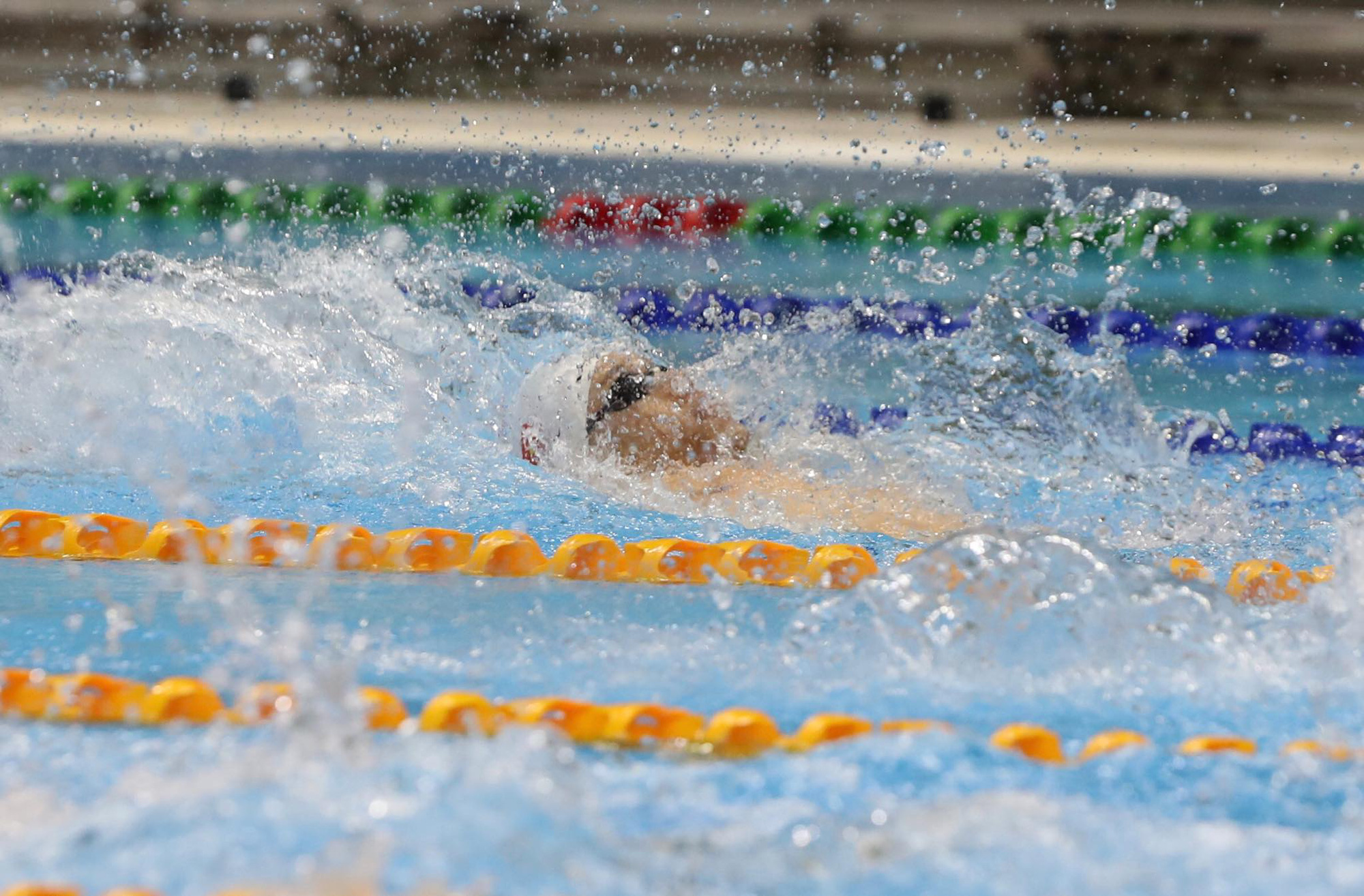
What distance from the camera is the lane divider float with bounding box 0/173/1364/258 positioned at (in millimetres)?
5375

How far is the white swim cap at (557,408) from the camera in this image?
8.71 ft

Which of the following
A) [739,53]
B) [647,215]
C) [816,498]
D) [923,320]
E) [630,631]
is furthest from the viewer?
[739,53]

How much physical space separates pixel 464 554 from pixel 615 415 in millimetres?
517

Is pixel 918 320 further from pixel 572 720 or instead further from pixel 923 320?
pixel 572 720

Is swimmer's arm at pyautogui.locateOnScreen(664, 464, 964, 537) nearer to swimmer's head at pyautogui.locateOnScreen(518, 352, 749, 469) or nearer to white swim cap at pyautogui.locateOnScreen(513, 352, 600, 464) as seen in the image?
swimmer's head at pyautogui.locateOnScreen(518, 352, 749, 469)

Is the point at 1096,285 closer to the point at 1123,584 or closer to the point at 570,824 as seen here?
the point at 1123,584

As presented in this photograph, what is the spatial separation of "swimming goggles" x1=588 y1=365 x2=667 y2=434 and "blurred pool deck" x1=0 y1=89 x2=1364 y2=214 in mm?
3437

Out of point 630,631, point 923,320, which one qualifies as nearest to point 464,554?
point 630,631

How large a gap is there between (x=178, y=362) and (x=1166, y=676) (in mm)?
2307

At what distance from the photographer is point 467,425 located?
3.01 m

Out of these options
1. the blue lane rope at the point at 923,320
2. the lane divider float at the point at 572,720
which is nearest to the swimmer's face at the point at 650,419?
the lane divider float at the point at 572,720

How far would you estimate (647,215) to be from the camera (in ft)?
18.9

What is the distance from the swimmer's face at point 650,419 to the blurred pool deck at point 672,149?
338 centimetres

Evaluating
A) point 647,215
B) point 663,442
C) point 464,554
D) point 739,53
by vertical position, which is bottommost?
point 464,554
